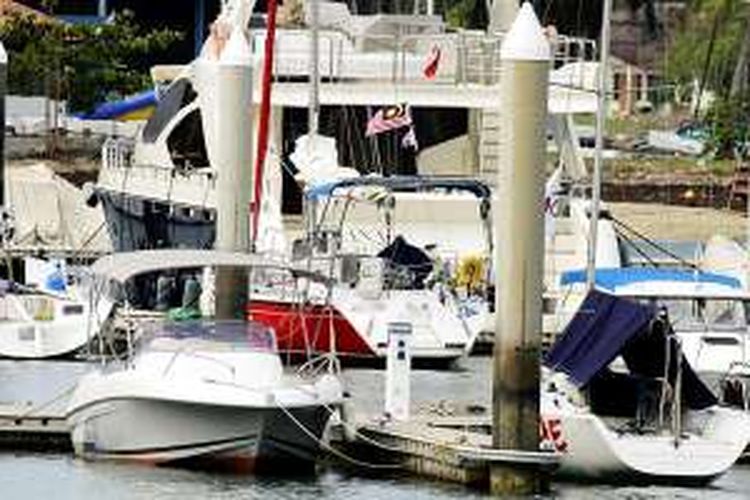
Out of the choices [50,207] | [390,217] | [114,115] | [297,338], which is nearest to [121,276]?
[297,338]

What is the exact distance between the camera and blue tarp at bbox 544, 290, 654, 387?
1684 inches

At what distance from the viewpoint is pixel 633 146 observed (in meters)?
137

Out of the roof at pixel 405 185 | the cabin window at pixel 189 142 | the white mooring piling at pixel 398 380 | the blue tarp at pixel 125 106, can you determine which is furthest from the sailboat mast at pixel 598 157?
the blue tarp at pixel 125 106

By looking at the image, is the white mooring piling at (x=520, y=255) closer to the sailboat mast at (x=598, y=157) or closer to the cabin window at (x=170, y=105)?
the sailboat mast at (x=598, y=157)

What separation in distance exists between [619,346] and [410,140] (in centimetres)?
2438

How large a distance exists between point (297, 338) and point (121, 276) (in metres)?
9.50

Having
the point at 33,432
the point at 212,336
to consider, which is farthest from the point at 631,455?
the point at 33,432

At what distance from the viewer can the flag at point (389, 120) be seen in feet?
216

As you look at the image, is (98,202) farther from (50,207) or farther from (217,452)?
(217,452)

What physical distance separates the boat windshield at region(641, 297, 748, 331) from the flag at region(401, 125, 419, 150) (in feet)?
43.2

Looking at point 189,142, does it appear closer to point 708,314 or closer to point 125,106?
point 708,314

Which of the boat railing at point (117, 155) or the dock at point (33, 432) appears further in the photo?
the boat railing at point (117, 155)

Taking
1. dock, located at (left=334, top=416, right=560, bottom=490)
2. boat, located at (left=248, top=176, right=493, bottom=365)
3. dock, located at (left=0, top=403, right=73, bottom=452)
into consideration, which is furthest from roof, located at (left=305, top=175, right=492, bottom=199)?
dock, located at (left=0, top=403, right=73, bottom=452)

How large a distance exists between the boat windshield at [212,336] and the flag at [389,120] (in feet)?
76.0
